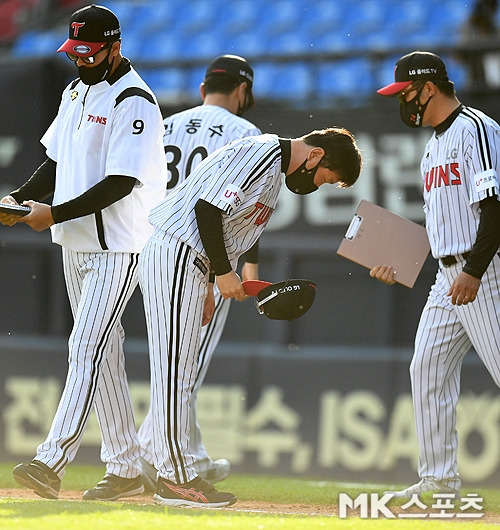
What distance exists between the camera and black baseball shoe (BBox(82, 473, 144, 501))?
4.35 meters

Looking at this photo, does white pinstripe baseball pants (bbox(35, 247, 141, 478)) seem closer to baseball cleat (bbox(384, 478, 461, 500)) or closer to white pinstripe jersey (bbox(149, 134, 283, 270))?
white pinstripe jersey (bbox(149, 134, 283, 270))

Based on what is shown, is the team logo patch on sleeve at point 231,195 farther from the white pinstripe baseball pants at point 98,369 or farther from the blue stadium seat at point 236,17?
the blue stadium seat at point 236,17

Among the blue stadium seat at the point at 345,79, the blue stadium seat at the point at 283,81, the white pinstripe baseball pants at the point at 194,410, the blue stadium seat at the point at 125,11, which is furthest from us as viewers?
the blue stadium seat at the point at 125,11

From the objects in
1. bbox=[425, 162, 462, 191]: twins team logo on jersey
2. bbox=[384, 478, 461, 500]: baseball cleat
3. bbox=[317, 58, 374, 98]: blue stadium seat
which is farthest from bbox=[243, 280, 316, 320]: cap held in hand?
bbox=[317, 58, 374, 98]: blue stadium seat

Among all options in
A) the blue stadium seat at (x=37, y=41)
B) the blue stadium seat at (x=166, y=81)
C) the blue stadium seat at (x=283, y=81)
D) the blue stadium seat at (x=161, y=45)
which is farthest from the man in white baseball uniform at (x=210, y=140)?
the blue stadium seat at (x=37, y=41)

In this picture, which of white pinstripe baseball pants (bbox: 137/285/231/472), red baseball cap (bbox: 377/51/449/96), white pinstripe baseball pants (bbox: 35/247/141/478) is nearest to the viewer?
white pinstripe baseball pants (bbox: 35/247/141/478)

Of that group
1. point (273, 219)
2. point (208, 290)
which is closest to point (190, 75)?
point (273, 219)

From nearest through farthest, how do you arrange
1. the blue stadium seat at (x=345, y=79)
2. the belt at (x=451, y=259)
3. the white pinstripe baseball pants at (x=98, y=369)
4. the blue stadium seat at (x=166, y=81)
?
the white pinstripe baseball pants at (x=98, y=369) → the belt at (x=451, y=259) → the blue stadium seat at (x=345, y=79) → the blue stadium seat at (x=166, y=81)

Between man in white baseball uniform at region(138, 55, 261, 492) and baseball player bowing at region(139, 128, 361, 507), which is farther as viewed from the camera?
man in white baseball uniform at region(138, 55, 261, 492)

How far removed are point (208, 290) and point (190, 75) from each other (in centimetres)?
443

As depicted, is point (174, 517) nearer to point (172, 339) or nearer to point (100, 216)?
point (172, 339)

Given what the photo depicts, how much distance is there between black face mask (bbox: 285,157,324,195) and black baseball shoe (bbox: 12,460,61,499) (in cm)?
140

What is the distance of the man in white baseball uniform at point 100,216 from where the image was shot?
4160 millimetres

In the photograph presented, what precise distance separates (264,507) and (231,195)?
1.38m
